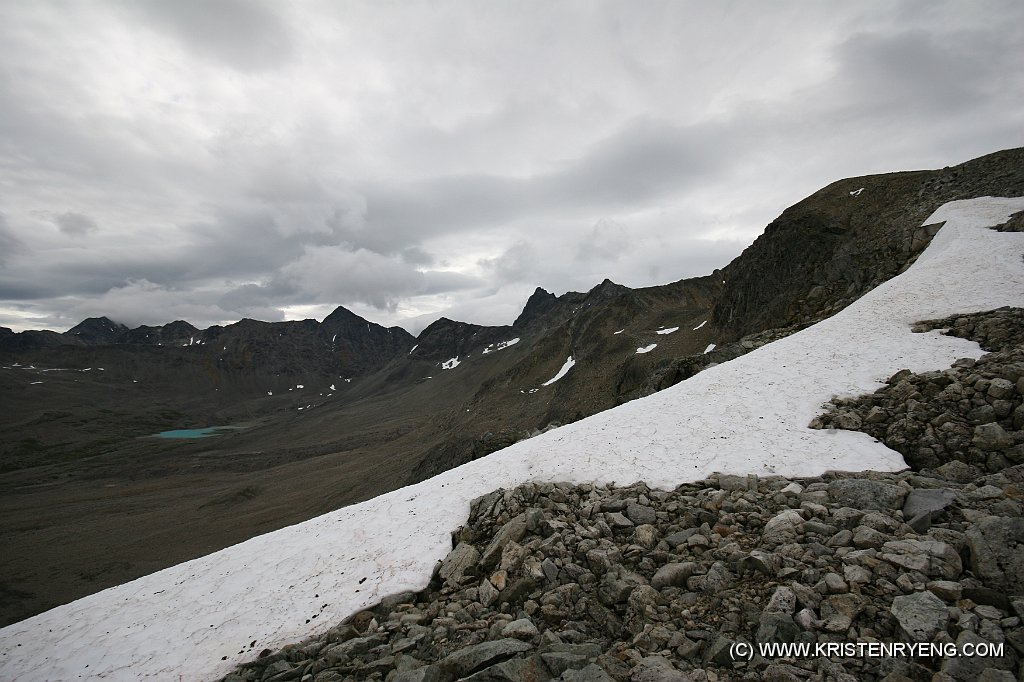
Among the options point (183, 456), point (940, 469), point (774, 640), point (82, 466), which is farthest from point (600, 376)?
point (82, 466)

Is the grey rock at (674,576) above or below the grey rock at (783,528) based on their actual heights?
below

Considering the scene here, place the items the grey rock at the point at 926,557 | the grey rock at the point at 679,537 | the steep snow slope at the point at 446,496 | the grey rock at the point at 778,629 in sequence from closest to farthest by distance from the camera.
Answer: the grey rock at the point at 778,629, the grey rock at the point at 926,557, the grey rock at the point at 679,537, the steep snow slope at the point at 446,496

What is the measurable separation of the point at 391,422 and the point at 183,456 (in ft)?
209

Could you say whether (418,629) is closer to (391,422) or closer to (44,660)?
(44,660)

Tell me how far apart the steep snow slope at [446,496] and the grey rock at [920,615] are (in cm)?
520

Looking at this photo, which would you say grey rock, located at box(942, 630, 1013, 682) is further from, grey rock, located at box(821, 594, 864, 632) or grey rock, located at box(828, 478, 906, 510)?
grey rock, located at box(828, 478, 906, 510)

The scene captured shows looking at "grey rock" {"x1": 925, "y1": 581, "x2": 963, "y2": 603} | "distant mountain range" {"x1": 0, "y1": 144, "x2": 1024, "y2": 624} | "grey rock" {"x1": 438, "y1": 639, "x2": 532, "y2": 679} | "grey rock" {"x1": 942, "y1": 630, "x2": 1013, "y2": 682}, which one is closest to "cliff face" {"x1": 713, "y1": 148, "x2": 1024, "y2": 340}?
"distant mountain range" {"x1": 0, "y1": 144, "x2": 1024, "y2": 624}

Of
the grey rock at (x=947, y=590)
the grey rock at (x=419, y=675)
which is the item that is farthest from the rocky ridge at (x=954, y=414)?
the grey rock at (x=419, y=675)

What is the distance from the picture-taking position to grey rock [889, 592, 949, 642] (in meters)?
5.15

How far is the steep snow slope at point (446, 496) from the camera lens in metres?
9.77

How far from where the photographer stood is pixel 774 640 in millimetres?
5754

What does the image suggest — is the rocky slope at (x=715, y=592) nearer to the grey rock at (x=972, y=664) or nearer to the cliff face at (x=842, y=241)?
the grey rock at (x=972, y=664)

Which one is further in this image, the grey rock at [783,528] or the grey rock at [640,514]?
the grey rock at [640,514]

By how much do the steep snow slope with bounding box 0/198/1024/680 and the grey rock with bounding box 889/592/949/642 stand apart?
5201mm
